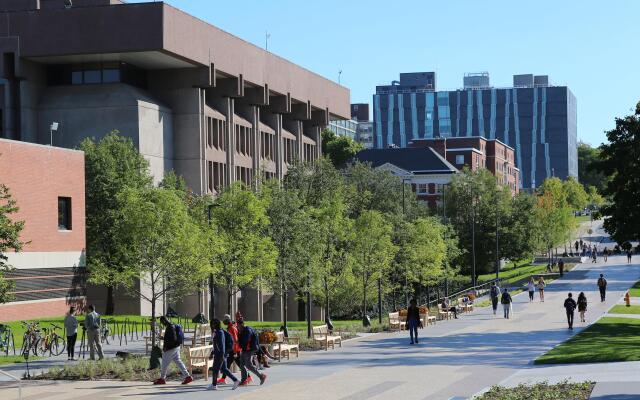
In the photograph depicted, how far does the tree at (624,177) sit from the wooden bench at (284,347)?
19366mm

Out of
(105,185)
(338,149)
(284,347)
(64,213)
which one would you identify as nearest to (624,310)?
(105,185)

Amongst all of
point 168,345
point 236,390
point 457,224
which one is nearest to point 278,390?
point 236,390

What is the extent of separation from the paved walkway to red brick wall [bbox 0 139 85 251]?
17982 mm

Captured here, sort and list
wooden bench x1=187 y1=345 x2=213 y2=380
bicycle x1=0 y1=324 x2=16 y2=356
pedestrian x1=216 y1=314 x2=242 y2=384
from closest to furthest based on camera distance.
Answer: pedestrian x1=216 y1=314 x2=242 y2=384
wooden bench x1=187 y1=345 x2=213 y2=380
bicycle x1=0 y1=324 x2=16 y2=356

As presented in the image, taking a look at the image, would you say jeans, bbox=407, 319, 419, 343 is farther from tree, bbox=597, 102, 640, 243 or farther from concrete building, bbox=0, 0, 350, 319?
concrete building, bbox=0, 0, 350, 319

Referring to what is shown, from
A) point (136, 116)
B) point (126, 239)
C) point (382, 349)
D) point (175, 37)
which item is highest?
point (175, 37)

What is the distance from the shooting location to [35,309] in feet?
173

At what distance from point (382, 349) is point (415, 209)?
57.5 metres

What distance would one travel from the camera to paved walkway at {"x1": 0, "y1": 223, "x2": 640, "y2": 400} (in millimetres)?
25203

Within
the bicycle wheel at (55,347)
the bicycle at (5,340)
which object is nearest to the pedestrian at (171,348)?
the bicycle wheel at (55,347)

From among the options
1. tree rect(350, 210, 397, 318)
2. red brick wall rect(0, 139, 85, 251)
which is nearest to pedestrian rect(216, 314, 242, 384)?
red brick wall rect(0, 139, 85, 251)

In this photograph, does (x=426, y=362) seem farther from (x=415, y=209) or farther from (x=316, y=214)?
(x=415, y=209)

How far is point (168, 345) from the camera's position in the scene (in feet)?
88.6

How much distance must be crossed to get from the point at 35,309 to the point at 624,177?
2843cm
